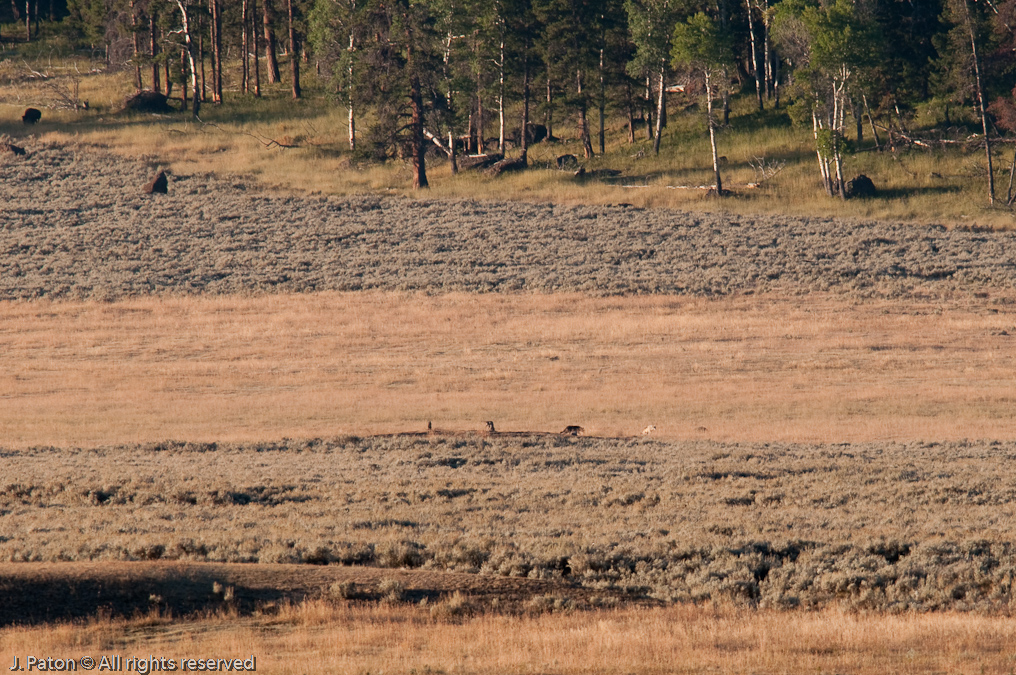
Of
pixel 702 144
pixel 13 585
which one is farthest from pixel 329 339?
pixel 702 144

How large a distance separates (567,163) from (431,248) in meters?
15.6

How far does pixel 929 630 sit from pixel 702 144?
2181 inches

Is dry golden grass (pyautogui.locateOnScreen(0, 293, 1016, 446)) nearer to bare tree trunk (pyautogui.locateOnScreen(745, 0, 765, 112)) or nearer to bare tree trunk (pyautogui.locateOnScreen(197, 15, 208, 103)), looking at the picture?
bare tree trunk (pyautogui.locateOnScreen(745, 0, 765, 112))

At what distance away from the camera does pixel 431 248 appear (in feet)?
160

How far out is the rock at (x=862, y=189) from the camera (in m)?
54.0

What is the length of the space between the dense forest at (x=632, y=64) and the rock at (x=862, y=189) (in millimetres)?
492

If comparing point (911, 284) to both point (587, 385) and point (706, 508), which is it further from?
point (706, 508)

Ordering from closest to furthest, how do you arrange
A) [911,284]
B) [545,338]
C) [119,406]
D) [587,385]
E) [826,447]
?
1. [826,447]
2. [119,406]
3. [587,385]
4. [545,338]
5. [911,284]

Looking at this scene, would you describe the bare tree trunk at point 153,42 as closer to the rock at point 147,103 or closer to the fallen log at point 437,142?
the rock at point 147,103

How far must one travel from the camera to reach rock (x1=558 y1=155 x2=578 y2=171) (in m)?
60.7

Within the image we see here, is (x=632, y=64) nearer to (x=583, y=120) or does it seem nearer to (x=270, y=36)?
(x=583, y=120)

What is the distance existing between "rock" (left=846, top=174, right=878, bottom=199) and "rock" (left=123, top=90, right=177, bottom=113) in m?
46.0

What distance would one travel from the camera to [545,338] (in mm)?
34469

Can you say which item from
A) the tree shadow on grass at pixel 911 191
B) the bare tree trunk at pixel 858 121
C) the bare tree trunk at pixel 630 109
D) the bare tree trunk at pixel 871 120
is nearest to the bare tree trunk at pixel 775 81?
the bare tree trunk at pixel 858 121
